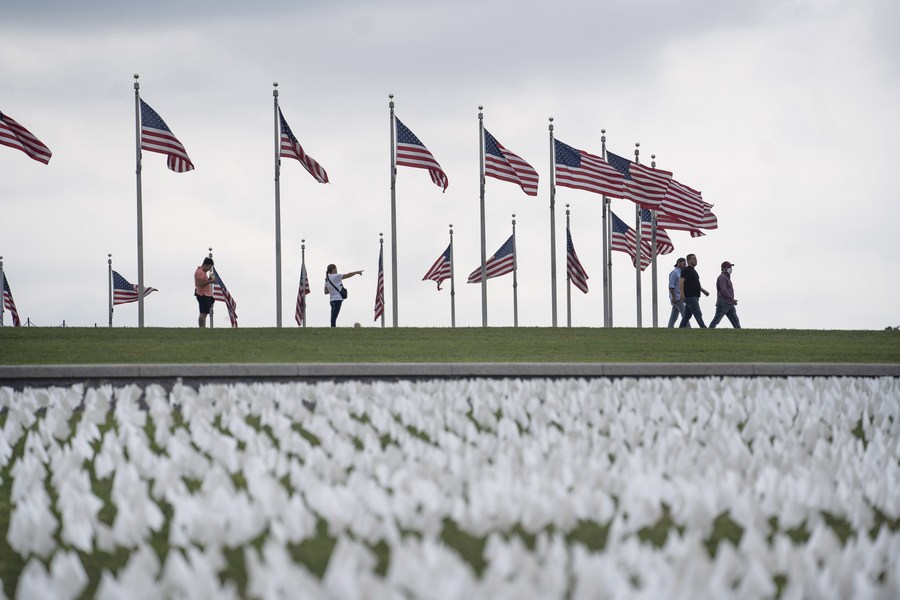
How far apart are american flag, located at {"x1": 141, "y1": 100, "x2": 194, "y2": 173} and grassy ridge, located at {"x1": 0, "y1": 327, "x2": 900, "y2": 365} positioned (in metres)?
5.73

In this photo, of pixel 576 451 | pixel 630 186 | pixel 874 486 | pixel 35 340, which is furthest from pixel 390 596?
pixel 630 186

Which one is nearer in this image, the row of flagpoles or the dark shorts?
the dark shorts

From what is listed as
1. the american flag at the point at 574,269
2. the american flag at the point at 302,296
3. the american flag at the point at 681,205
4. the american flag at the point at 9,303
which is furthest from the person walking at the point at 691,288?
the american flag at the point at 9,303

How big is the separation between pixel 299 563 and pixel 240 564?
261 mm

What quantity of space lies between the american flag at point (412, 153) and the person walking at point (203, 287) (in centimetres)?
754

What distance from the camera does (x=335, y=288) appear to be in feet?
81.0

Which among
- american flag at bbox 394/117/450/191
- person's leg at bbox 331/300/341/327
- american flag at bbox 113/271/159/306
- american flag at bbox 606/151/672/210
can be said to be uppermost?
american flag at bbox 394/117/450/191

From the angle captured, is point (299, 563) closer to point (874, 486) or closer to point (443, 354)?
point (874, 486)

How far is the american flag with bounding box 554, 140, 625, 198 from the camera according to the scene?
28.8 m

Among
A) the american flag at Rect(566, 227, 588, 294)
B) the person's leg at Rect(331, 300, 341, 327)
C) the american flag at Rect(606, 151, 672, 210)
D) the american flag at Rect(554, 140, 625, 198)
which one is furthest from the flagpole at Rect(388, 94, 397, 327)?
the american flag at Rect(566, 227, 588, 294)

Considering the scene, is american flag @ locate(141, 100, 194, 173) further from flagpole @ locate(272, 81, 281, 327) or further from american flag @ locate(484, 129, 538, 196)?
american flag @ locate(484, 129, 538, 196)

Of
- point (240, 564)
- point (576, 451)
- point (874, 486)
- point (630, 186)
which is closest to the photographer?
point (240, 564)

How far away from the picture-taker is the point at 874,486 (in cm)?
630

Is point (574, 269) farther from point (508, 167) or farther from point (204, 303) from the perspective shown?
point (204, 303)
